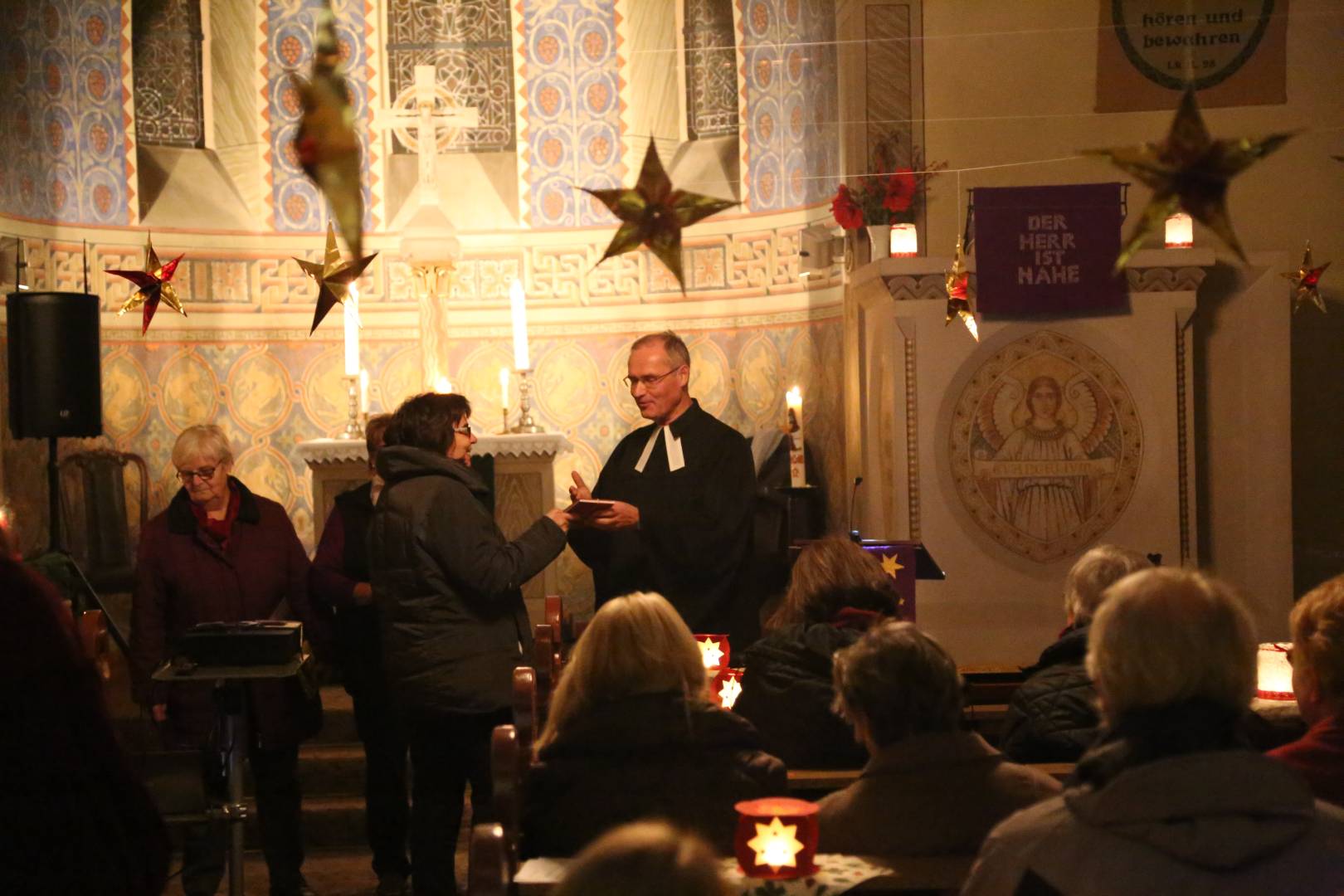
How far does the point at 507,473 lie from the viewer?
26.4 ft

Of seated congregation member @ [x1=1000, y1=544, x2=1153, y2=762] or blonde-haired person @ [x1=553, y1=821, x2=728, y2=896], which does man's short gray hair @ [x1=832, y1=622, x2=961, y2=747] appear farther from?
blonde-haired person @ [x1=553, y1=821, x2=728, y2=896]

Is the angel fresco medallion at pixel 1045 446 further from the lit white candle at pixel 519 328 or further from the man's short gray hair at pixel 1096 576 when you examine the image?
the man's short gray hair at pixel 1096 576

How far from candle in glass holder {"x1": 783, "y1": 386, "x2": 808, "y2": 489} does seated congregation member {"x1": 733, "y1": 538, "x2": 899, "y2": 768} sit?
4702 mm

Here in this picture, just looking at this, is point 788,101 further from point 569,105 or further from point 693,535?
point 693,535

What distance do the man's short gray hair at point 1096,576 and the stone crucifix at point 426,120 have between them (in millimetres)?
6061

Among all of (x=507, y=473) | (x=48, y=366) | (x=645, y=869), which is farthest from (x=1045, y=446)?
(x=645, y=869)

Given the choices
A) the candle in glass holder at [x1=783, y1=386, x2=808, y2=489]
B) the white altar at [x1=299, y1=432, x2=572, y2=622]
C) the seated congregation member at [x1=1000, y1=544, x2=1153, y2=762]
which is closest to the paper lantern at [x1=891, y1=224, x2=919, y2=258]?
the candle in glass holder at [x1=783, y1=386, x2=808, y2=489]

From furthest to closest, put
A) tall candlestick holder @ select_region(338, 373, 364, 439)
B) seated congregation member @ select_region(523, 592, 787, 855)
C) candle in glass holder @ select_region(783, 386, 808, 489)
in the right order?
tall candlestick holder @ select_region(338, 373, 364, 439)
candle in glass holder @ select_region(783, 386, 808, 489)
seated congregation member @ select_region(523, 592, 787, 855)

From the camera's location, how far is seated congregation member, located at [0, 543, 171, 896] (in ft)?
7.09

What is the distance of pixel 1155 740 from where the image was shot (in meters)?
1.95

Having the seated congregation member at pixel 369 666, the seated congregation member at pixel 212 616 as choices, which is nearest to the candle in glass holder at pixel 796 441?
the seated congregation member at pixel 369 666

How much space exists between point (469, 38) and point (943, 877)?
849 cm

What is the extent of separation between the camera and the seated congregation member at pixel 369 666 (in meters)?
4.72

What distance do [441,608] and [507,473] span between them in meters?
3.94
